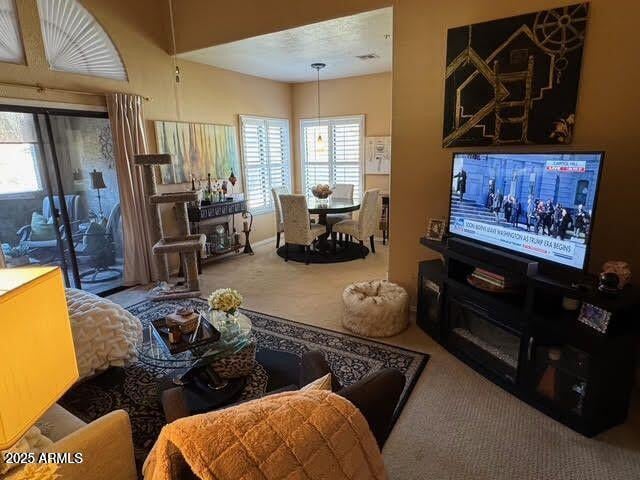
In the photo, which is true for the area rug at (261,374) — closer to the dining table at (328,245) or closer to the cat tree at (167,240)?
the cat tree at (167,240)

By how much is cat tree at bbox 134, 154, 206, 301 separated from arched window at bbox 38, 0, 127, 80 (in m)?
1.04

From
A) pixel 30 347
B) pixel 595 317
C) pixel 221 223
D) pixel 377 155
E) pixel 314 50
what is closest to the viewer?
pixel 30 347

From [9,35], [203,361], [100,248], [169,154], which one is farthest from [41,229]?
[203,361]

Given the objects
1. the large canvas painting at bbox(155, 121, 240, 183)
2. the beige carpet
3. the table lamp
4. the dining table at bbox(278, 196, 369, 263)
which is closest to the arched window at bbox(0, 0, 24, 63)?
the table lamp

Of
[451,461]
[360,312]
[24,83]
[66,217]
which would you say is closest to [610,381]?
[451,461]

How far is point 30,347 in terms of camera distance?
84cm

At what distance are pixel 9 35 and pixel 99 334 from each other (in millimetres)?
2837

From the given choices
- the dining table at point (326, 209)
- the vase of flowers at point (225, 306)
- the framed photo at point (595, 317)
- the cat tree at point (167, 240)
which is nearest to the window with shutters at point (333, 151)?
the dining table at point (326, 209)

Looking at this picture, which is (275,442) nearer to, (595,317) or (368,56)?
(595,317)

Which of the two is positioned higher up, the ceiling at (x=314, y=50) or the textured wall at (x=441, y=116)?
the ceiling at (x=314, y=50)

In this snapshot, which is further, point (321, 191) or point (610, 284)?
point (321, 191)

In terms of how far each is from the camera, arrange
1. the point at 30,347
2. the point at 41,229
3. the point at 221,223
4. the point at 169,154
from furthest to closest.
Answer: the point at 221,223, the point at 169,154, the point at 41,229, the point at 30,347

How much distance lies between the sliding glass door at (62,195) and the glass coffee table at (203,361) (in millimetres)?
2066

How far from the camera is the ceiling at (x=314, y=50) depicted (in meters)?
3.62
